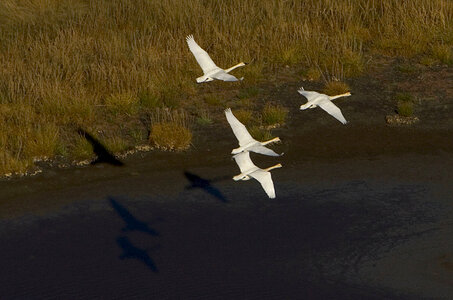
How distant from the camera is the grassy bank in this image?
62.2ft

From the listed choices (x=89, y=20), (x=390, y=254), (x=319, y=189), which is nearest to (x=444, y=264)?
(x=390, y=254)

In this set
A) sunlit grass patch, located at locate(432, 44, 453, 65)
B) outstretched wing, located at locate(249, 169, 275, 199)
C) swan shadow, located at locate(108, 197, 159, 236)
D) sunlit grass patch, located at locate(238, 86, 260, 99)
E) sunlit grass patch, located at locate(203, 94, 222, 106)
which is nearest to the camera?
outstretched wing, located at locate(249, 169, 275, 199)

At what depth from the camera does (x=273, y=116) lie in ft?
63.4

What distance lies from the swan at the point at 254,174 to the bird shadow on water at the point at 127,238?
1664mm

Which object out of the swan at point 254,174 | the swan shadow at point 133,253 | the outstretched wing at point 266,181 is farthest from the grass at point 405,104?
the swan shadow at point 133,253

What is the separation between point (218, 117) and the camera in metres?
19.7

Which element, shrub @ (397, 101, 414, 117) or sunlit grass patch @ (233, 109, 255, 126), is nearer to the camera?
sunlit grass patch @ (233, 109, 255, 126)

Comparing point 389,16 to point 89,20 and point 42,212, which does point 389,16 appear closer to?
point 89,20

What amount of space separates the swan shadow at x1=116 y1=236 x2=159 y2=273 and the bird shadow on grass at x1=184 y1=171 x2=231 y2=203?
1.93 m

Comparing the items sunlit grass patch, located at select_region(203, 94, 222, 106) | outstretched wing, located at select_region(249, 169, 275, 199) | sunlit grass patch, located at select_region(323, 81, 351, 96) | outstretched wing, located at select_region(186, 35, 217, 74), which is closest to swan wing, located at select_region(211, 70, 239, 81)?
outstretched wing, located at select_region(186, 35, 217, 74)

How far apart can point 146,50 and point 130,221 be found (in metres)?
5.37

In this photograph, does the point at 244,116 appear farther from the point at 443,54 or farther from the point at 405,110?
the point at 443,54

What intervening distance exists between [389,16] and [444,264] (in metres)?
8.43

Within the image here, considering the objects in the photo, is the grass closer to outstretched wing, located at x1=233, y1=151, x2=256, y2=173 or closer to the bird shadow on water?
outstretched wing, located at x1=233, y1=151, x2=256, y2=173
